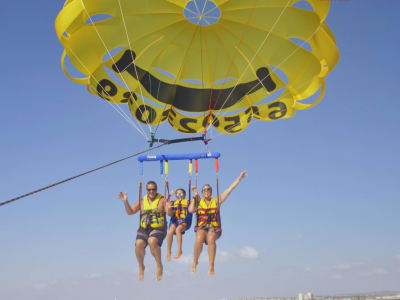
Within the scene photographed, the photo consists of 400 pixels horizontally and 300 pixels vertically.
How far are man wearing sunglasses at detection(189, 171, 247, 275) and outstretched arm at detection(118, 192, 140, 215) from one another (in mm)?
1227

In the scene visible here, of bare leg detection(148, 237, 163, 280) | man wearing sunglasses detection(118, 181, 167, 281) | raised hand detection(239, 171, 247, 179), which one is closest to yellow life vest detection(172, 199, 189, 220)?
man wearing sunglasses detection(118, 181, 167, 281)

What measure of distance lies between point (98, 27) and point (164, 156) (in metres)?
3.54

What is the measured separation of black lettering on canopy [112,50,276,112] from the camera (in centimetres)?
1124

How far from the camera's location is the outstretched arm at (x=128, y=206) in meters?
8.95

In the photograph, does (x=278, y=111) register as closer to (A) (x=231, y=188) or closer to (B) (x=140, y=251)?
(A) (x=231, y=188)

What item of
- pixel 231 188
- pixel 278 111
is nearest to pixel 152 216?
pixel 231 188

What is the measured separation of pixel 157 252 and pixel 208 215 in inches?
54.0

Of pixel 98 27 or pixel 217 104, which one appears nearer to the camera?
pixel 98 27

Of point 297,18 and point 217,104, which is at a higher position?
point 297,18

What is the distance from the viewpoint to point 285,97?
37.0 ft

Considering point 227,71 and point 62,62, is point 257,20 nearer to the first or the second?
point 227,71

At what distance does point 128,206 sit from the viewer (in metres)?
9.03

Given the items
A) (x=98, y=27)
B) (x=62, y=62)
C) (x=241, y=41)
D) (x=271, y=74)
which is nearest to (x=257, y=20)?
(x=241, y=41)

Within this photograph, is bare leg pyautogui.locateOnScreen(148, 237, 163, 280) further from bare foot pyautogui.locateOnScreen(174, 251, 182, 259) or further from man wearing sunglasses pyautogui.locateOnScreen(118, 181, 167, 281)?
bare foot pyautogui.locateOnScreen(174, 251, 182, 259)
